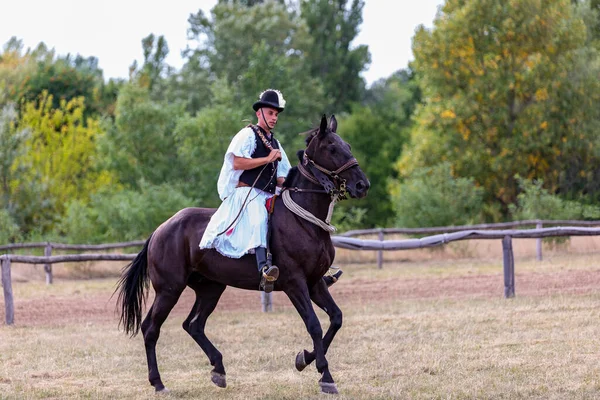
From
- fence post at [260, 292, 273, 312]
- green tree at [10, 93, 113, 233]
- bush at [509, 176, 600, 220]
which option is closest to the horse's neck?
fence post at [260, 292, 273, 312]

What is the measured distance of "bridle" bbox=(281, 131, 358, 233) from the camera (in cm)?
788

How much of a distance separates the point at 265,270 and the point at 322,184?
94 cm

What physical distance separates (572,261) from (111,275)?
450 inches

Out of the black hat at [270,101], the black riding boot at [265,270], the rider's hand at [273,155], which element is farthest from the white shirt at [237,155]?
the black riding boot at [265,270]

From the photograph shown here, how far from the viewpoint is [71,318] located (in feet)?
47.1

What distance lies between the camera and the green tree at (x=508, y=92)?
31875 mm

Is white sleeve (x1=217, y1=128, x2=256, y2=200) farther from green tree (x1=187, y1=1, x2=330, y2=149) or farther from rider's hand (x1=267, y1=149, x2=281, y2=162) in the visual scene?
green tree (x1=187, y1=1, x2=330, y2=149)

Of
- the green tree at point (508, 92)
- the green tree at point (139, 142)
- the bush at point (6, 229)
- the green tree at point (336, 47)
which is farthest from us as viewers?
the green tree at point (336, 47)

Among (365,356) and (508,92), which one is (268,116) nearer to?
(365,356)

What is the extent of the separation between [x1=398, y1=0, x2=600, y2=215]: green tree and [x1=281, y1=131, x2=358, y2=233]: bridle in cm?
2514

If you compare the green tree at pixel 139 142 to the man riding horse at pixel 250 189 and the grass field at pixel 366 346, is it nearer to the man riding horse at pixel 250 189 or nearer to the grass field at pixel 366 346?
the grass field at pixel 366 346

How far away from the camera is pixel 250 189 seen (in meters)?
8.29

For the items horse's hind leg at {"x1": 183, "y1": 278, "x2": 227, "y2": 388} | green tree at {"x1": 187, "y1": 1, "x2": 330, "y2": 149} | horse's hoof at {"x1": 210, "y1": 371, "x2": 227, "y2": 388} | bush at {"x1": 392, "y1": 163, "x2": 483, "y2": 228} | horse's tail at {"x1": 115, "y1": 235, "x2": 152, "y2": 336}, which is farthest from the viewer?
green tree at {"x1": 187, "y1": 1, "x2": 330, "y2": 149}

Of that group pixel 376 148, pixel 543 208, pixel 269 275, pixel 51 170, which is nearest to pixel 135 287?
pixel 269 275
